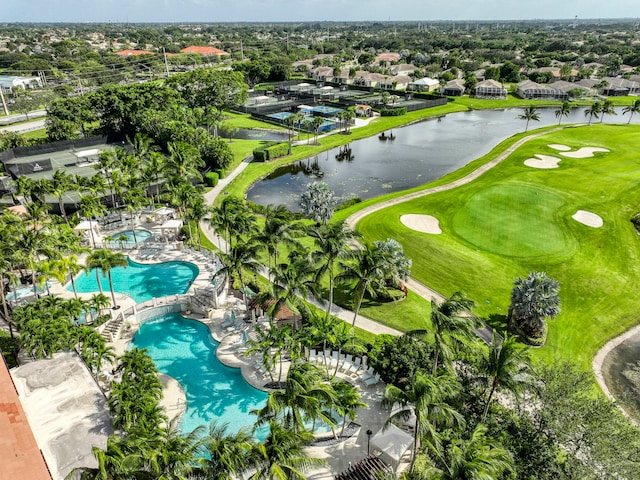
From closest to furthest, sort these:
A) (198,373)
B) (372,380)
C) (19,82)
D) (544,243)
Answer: (372,380), (198,373), (544,243), (19,82)

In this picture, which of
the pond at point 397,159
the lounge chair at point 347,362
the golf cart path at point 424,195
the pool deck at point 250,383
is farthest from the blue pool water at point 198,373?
the pond at point 397,159

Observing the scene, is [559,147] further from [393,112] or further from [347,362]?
[347,362]

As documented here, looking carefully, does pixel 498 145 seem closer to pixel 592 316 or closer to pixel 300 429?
pixel 592 316

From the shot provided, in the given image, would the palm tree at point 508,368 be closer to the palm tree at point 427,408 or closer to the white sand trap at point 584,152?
the palm tree at point 427,408

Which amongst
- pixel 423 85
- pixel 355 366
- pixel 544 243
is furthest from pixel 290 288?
pixel 423 85

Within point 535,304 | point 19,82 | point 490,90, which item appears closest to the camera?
point 535,304

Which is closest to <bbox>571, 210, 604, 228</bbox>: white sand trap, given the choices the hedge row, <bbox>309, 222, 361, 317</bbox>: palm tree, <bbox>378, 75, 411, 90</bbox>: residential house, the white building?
<bbox>309, 222, 361, 317</bbox>: palm tree

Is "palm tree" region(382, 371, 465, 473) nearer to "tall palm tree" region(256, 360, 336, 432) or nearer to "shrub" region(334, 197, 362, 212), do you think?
"tall palm tree" region(256, 360, 336, 432)
